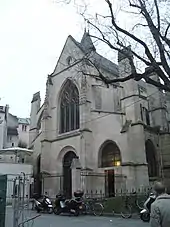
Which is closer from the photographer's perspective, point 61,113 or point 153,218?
point 153,218

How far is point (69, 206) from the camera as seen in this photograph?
16.5m

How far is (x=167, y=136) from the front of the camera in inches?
1065

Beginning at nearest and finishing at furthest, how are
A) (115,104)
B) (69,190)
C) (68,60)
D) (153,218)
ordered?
(153,218)
(69,190)
(115,104)
(68,60)

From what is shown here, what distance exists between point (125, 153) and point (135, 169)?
5.60ft

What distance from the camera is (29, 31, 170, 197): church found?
22.9 m

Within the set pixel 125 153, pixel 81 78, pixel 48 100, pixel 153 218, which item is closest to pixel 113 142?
pixel 125 153

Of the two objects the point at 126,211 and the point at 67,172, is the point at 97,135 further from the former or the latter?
the point at 126,211

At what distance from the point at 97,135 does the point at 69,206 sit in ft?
32.5

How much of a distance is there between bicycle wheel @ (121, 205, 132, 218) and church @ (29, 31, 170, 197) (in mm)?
5636

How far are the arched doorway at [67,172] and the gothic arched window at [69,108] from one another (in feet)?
8.68

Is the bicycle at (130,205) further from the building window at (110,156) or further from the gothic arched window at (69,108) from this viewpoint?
the gothic arched window at (69,108)

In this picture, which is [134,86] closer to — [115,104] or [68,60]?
[115,104]

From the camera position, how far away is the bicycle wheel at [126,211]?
14.3 m

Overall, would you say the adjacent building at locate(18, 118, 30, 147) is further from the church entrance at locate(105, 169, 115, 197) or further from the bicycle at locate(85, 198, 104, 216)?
the bicycle at locate(85, 198, 104, 216)
